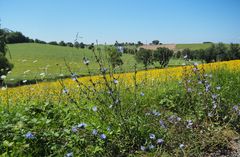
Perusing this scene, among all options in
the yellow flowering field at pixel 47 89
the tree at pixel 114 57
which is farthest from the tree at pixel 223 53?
A: the tree at pixel 114 57

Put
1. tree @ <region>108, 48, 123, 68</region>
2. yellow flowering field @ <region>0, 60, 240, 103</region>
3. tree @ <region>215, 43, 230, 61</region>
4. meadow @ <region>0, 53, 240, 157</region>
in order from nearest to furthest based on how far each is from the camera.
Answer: meadow @ <region>0, 53, 240, 157</region>, tree @ <region>108, 48, 123, 68</region>, yellow flowering field @ <region>0, 60, 240, 103</region>, tree @ <region>215, 43, 230, 61</region>

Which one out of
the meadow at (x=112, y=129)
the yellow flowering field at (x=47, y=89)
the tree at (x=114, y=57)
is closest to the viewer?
the meadow at (x=112, y=129)

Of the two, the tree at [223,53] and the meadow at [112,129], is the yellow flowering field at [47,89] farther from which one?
the tree at [223,53]

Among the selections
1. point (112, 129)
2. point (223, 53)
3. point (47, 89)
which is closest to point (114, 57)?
point (112, 129)

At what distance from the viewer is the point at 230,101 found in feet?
18.2

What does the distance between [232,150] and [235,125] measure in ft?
2.84

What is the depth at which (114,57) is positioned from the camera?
476 centimetres

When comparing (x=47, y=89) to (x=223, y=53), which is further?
(x=223, y=53)

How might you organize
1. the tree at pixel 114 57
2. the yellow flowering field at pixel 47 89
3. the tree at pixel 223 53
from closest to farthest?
1. the tree at pixel 114 57
2. the yellow flowering field at pixel 47 89
3. the tree at pixel 223 53

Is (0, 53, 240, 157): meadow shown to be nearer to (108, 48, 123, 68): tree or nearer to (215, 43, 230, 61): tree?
(108, 48, 123, 68): tree

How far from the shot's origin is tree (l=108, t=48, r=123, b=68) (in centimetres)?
449

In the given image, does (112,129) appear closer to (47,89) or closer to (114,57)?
(114,57)

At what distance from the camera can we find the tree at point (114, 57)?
4.49 meters

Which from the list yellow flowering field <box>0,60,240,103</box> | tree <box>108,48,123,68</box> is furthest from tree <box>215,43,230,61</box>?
tree <box>108,48,123,68</box>
